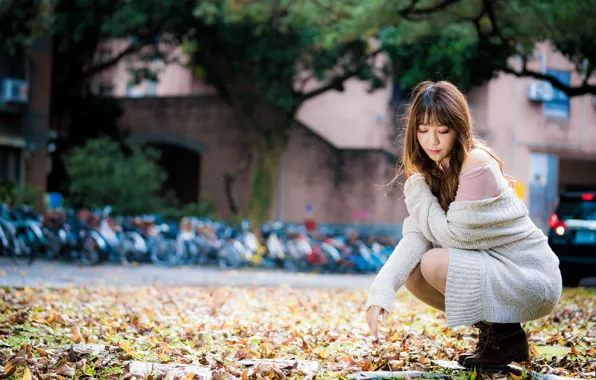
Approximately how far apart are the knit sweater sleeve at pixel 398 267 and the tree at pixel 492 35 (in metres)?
9.76

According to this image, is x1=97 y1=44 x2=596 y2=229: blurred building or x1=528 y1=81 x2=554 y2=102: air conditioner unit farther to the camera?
x1=528 y1=81 x2=554 y2=102: air conditioner unit

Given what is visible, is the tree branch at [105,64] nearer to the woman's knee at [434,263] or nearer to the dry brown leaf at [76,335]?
the dry brown leaf at [76,335]

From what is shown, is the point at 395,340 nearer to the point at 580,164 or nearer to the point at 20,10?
the point at 20,10

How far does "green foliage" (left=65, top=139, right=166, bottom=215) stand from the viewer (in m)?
19.9

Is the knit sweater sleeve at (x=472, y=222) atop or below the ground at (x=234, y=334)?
atop

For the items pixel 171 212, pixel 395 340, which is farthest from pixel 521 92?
pixel 395 340

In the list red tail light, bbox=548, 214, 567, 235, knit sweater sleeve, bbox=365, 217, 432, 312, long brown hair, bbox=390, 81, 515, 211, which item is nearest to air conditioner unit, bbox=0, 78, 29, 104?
red tail light, bbox=548, 214, 567, 235

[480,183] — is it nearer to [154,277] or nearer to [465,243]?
[465,243]

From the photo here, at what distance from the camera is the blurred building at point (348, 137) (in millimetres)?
24594

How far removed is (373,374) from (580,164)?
88.4 feet

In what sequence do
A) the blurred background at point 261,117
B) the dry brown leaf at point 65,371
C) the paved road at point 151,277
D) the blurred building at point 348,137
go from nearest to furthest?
the dry brown leaf at point 65,371
the paved road at point 151,277
the blurred background at point 261,117
the blurred building at point 348,137

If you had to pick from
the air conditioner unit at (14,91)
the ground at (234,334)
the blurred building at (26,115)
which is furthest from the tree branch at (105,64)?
the ground at (234,334)

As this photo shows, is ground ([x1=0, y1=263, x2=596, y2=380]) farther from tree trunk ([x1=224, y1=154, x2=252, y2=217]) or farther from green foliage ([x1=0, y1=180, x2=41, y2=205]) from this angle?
tree trunk ([x1=224, y1=154, x2=252, y2=217])

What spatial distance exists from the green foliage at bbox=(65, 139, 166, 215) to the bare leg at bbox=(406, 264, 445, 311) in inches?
622
